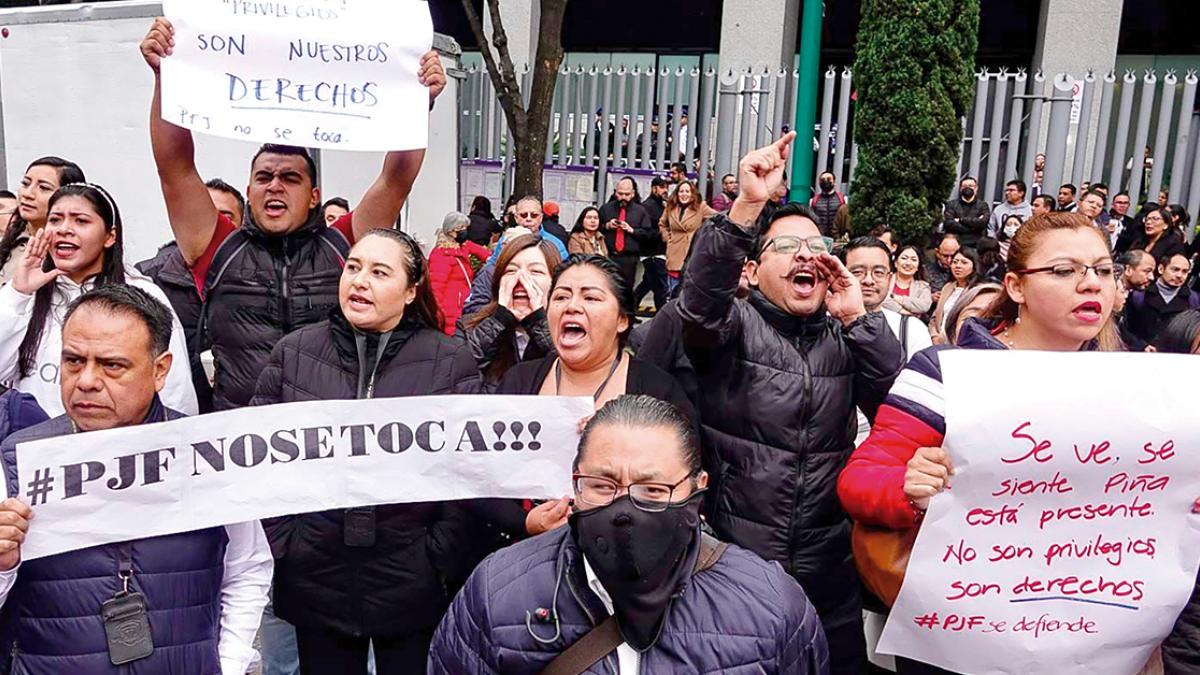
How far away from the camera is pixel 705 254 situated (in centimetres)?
296

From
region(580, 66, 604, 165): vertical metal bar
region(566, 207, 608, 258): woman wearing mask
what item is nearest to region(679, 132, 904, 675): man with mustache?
region(566, 207, 608, 258): woman wearing mask

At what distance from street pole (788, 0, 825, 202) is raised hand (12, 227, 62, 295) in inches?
331

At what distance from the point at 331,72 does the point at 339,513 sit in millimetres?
1614

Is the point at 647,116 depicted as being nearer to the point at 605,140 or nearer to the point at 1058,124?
the point at 605,140

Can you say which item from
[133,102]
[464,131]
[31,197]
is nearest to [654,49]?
[464,131]

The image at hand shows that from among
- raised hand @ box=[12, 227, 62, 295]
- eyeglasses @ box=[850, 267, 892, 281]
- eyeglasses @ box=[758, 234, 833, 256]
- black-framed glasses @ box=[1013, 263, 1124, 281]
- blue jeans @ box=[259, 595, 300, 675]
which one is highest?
black-framed glasses @ box=[1013, 263, 1124, 281]

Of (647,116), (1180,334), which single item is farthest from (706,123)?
(1180,334)

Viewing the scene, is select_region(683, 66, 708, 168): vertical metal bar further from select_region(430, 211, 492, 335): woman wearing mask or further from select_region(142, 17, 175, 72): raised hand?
select_region(142, 17, 175, 72): raised hand

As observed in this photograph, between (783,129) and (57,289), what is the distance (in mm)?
12094

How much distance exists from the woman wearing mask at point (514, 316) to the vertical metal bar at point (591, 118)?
10.9 meters

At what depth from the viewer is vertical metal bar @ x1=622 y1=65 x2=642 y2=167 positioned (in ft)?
47.1

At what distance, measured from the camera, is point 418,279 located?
3244 millimetres

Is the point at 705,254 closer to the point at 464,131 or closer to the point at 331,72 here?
the point at 331,72

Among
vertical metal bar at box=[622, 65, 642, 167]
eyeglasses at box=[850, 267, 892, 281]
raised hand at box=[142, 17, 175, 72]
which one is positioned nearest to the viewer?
raised hand at box=[142, 17, 175, 72]
